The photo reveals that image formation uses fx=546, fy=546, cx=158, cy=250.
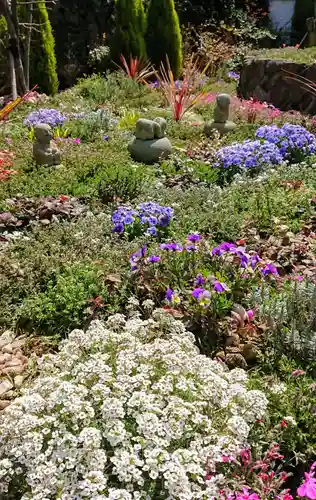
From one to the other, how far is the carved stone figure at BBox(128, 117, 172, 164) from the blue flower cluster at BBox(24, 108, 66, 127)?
172cm

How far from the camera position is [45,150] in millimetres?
6523

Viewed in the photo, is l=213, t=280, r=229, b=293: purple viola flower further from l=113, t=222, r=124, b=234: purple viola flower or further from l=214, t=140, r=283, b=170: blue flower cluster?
l=214, t=140, r=283, b=170: blue flower cluster

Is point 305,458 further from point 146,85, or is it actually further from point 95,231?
point 146,85

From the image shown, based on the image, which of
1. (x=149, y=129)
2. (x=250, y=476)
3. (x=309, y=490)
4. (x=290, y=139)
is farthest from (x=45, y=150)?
(x=309, y=490)

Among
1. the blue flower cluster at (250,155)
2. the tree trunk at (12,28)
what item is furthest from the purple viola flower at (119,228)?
the tree trunk at (12,28)

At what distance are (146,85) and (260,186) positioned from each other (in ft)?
20.6

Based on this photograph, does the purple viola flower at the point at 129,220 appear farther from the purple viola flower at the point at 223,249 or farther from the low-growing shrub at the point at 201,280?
the purple viola flower at the point at 223,249

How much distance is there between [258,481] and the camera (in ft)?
7.55

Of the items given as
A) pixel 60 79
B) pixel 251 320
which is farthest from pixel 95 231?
pixel 60 79

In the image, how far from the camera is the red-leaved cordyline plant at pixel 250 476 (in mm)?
2221

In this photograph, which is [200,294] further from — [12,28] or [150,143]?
[12,28]

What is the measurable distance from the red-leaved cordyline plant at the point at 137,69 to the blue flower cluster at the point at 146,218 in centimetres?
711

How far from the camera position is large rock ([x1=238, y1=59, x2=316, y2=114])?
9.78 meters

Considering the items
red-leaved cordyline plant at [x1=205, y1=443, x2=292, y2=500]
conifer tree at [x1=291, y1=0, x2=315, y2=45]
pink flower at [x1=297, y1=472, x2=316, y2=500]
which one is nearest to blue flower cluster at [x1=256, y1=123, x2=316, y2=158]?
red-leaved cordyline plant at [x1=205, y1=443, x2=292, y2=500]
